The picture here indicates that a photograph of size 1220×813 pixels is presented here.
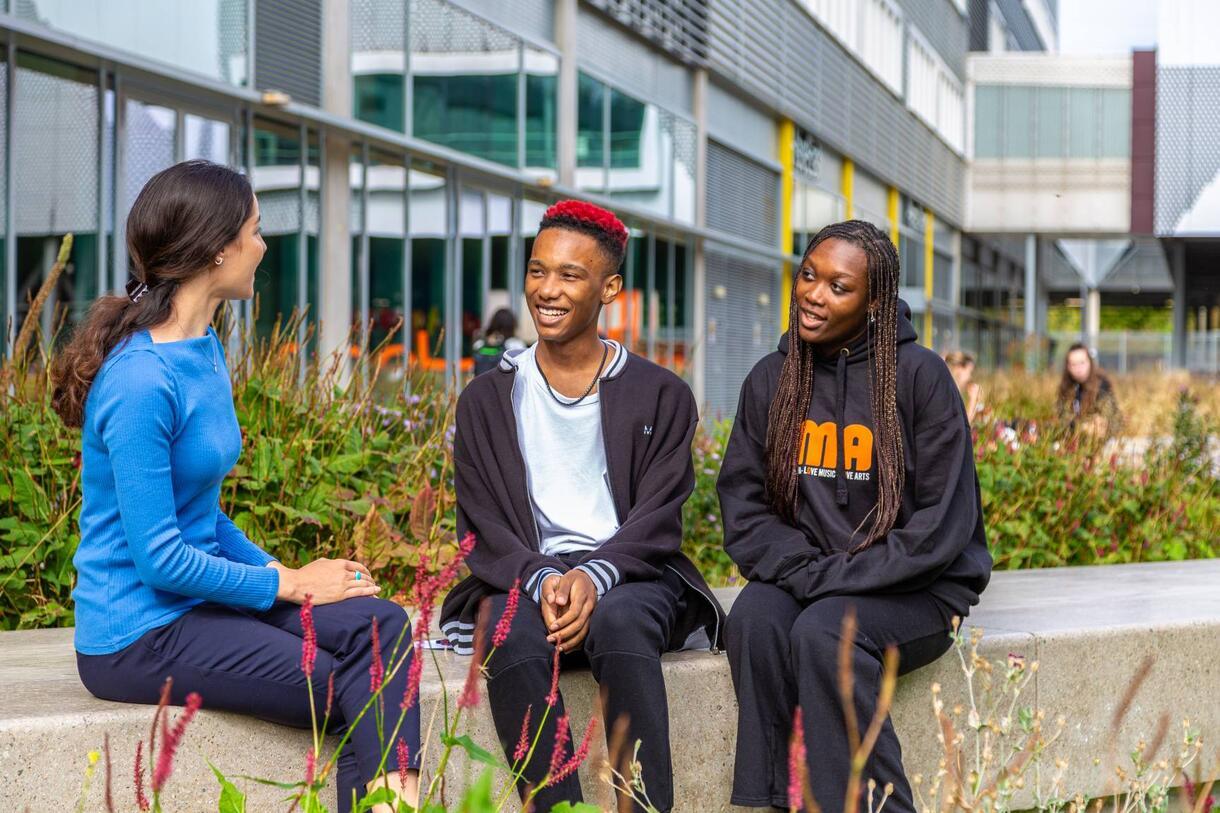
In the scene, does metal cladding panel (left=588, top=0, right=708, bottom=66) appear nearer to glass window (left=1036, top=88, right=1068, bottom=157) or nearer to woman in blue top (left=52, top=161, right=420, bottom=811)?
woman in blue top (left=52, top=161, right=420, bottom=811)

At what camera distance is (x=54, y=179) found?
9031 mm

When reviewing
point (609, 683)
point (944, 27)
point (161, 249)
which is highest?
point (944, 27)

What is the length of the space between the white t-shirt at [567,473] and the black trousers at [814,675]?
0.40 metres

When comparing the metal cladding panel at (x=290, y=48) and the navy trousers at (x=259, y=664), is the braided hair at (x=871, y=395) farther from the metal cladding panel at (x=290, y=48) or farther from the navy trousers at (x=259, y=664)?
the metal cladding panel at (x=290, y=48)

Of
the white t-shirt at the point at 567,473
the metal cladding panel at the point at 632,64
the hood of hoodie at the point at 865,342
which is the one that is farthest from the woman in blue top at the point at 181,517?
the metal cladding panel at the point at 632,64

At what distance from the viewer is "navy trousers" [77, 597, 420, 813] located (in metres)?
2.88

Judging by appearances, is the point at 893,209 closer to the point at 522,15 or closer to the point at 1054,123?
the point at 1054,123

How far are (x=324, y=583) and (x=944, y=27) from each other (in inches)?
1362

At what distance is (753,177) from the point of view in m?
22.0

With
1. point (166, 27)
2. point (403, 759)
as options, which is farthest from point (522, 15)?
point (403, 759)

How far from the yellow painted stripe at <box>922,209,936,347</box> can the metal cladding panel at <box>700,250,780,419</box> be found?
11.3 m

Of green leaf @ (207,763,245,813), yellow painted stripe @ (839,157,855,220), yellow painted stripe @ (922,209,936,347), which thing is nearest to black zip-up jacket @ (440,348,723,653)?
green leaf @ (207,763,245,813)

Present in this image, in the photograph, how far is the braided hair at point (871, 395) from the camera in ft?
11.8

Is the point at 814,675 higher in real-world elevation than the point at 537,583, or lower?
lower
